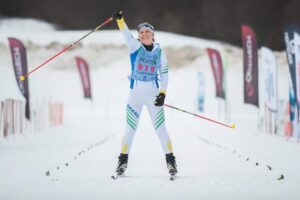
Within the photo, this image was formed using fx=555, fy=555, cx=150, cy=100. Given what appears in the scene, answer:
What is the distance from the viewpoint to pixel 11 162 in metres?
10.3

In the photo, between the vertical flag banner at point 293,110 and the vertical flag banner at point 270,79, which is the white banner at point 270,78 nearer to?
the vertical flag banner at point 270,79

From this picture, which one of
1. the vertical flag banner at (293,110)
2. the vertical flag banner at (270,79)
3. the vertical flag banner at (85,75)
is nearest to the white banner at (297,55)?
the vertical flag banner at (293,110)

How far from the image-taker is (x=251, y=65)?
20547 millimetres

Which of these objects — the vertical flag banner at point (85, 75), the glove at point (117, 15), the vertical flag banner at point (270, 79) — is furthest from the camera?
the vertical flag banner at point (85, 75)

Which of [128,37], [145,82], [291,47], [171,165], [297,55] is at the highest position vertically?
[291,47]

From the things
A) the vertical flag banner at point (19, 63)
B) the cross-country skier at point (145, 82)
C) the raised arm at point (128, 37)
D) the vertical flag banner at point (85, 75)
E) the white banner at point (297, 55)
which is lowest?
the cross-country skier at point (145, 82)

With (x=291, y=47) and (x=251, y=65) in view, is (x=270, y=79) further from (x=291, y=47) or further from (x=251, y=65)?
(x=291, y=47)

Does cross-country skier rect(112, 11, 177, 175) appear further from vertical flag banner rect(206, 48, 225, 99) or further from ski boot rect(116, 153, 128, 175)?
vertical flag banner rect(206, 48, 225, 99)

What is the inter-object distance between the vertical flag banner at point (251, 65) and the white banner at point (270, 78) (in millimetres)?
460

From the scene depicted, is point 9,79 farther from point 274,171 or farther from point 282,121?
point 274,171

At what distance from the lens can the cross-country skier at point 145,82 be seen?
7.69 m

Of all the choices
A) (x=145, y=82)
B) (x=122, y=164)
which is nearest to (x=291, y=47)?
(x=145, y=82)

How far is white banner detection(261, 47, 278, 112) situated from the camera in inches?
765

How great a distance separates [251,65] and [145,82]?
13379 millimetres
